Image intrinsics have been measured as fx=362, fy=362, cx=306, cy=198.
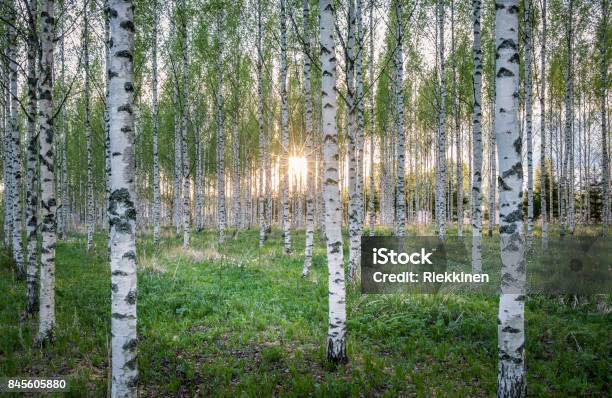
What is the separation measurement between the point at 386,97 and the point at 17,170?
1893 centimetres

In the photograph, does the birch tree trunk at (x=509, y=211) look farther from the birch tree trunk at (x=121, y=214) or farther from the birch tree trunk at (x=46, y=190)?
the birch tree trunk at (x=46, y=190)

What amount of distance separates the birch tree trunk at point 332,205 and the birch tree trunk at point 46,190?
4296 millimetres

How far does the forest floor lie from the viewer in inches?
182

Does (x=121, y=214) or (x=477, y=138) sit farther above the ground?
(x=477, y=138)

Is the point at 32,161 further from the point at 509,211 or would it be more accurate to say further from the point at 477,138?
the point at 477,138

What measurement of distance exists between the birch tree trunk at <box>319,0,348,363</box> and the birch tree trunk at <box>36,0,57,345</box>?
4296 millimetres

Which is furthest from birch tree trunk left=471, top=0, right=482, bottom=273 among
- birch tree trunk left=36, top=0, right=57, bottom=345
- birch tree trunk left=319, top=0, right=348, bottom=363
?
birch tree trunk left=36, top=0, right=57, bottom=345

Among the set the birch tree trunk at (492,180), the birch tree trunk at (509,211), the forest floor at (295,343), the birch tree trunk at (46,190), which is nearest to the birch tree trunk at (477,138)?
the forest floor at (295,343)

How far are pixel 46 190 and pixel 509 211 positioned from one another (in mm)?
6591

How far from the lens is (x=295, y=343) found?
5.96 metres

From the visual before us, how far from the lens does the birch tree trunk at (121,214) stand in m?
3.59

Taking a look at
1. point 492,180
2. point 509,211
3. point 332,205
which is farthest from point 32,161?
point 492,180

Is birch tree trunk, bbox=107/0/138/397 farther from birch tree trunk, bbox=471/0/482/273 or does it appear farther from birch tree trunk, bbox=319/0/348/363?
birch tree trunk, bbox=471/0/482/273

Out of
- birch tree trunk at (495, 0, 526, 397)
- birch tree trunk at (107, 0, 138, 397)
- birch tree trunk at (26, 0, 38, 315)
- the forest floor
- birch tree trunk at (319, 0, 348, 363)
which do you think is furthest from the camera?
birch tree trunk at (26, 0, 38, 315)
